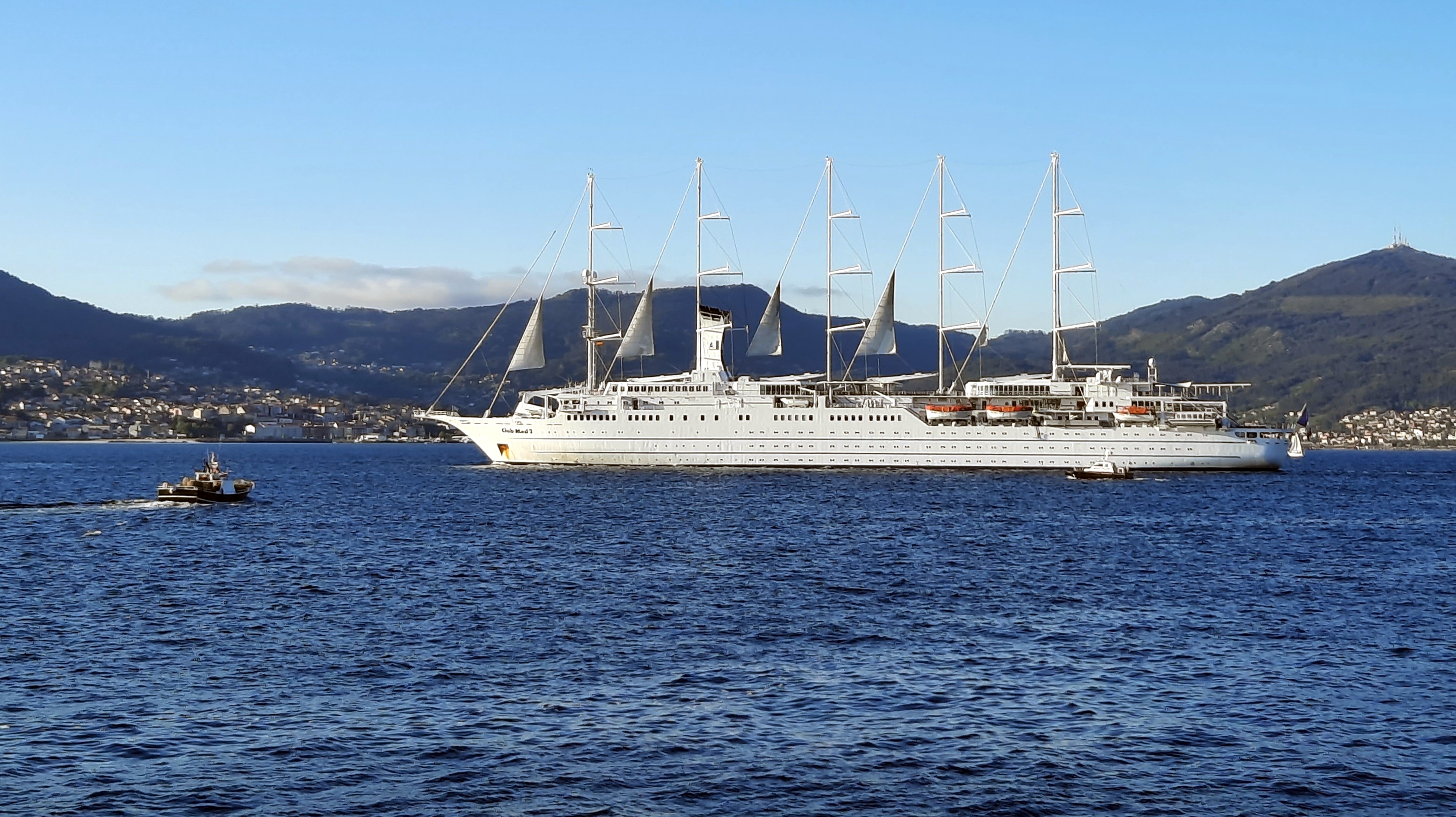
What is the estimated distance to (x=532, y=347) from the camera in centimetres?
9475

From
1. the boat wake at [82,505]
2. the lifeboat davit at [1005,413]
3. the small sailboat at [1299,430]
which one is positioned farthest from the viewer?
the small sailboat at [1299,430]

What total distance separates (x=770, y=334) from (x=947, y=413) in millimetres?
16495

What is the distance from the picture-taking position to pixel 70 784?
1594 cm

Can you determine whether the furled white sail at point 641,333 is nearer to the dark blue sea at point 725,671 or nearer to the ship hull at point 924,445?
the ship hull at point 924,445

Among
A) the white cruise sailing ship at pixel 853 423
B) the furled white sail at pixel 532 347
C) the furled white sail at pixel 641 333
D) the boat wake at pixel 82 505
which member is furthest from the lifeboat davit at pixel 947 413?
the boat wake at pixel 82 505

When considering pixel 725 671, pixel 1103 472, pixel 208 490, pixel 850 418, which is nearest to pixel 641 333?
pixel 850 418

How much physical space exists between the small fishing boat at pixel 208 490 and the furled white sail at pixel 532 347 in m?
33.8

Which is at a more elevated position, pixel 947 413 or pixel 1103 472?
pixel 947 413

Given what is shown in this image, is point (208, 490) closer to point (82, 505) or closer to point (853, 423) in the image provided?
point (82, 505)

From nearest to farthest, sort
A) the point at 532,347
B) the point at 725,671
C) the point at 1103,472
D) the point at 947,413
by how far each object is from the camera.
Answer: the point at 725,671 < the point at 1103,472 < the point at 947,413 < the point at 532,347

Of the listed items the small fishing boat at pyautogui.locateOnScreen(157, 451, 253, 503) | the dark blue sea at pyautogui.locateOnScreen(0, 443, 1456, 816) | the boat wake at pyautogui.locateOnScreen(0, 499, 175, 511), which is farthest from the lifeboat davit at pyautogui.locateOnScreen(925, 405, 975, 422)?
the boat wake at pyautogui.locateOnScreen(0, 499, 175, 511)

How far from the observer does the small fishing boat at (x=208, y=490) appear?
59.0m

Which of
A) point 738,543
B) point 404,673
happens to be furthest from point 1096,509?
point 404,673

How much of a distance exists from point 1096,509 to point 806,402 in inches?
1297
